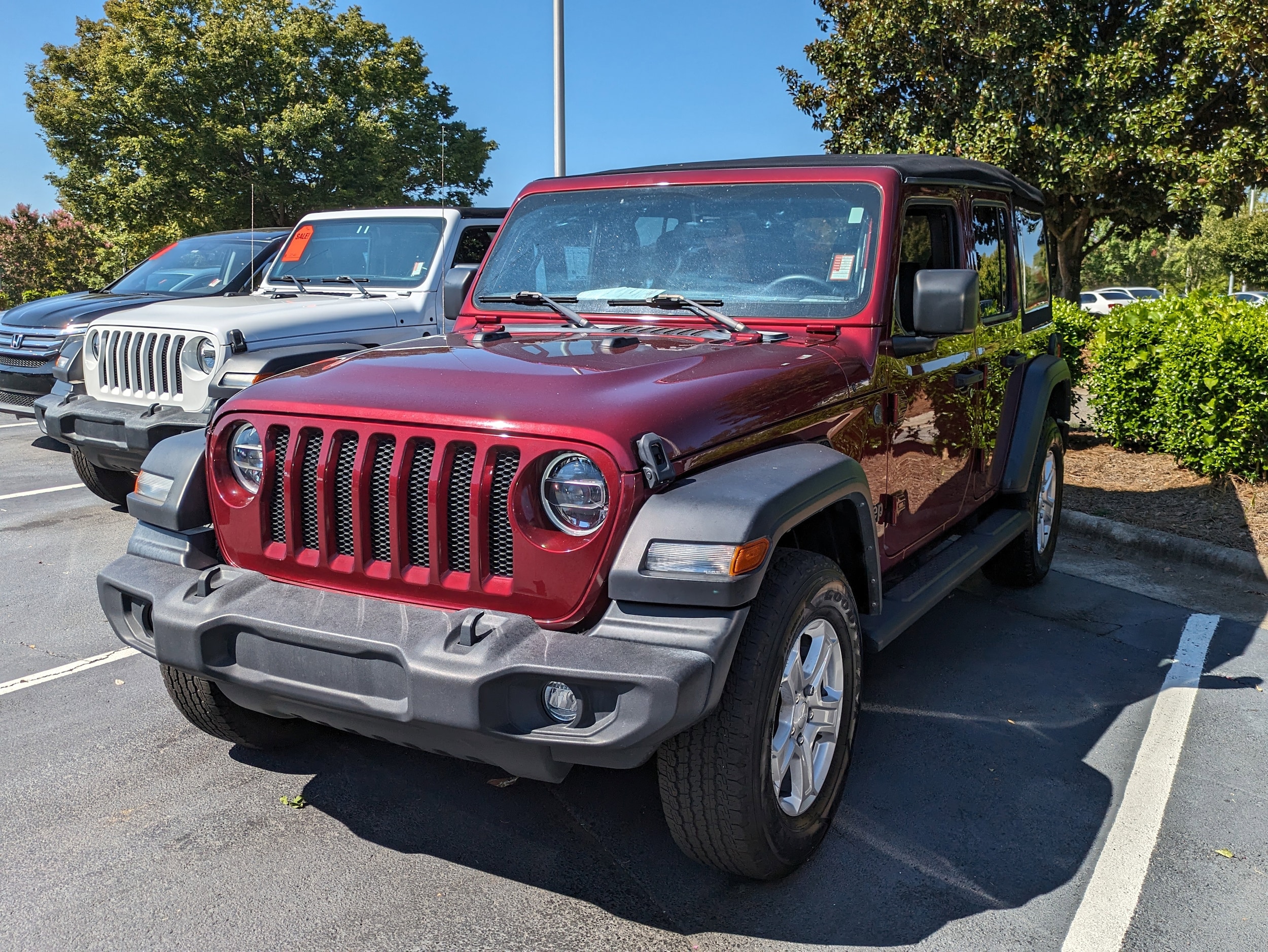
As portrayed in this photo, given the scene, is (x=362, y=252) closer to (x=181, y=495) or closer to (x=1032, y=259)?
(x=1032, y=259)

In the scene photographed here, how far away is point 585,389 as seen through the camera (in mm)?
2822

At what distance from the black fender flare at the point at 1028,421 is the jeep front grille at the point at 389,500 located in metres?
3.31

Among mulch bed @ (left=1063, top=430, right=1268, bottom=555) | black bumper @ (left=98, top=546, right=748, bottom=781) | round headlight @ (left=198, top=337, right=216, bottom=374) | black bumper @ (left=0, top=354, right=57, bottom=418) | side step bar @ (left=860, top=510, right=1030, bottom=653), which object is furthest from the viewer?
black bumper @ (left=0, top=354, right=57, bottom=418)

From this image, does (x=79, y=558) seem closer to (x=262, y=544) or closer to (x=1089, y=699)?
(x=262, y=544)

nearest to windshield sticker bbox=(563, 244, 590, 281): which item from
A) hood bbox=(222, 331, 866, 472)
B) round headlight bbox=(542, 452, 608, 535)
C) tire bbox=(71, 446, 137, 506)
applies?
hood bbox=(222, 331, 866, 472)

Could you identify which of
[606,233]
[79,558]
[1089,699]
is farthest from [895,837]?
[79,558]

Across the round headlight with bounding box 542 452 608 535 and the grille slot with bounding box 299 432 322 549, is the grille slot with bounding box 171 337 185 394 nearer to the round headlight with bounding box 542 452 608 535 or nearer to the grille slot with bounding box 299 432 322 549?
the grille slot with bounding box 299 432 322 549

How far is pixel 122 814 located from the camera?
335 cm

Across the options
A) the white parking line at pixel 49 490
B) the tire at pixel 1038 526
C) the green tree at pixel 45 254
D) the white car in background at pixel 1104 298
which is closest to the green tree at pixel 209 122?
the green tree at pixel 45 254

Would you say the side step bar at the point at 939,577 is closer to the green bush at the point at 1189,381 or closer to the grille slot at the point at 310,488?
the grille slot at the point at 310,488

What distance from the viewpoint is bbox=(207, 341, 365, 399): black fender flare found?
607 centimetres

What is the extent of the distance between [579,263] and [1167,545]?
14.7 feet

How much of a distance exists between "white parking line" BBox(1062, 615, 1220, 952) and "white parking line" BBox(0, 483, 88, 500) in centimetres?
767

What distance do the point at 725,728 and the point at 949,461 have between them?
2.30m
